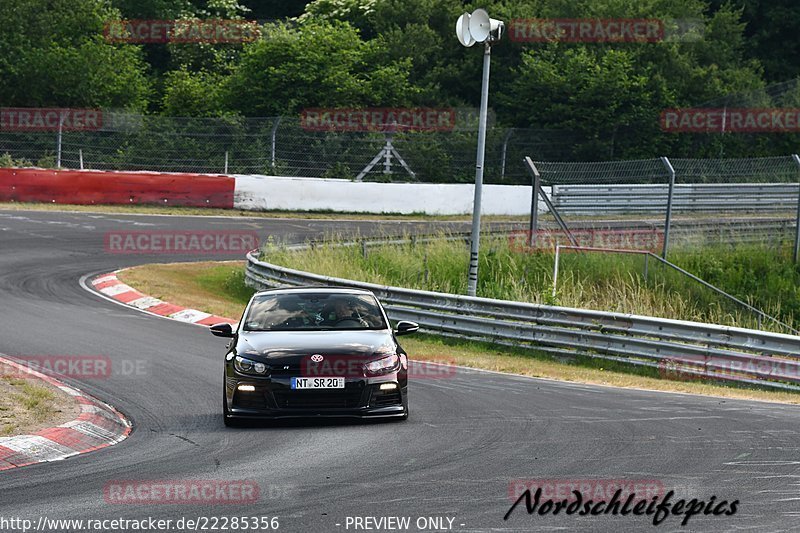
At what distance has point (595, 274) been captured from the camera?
2195 cm

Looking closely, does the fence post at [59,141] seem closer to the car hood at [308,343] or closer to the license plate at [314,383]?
the car hood at [308,343]

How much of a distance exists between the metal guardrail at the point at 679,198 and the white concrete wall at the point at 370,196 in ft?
37.9

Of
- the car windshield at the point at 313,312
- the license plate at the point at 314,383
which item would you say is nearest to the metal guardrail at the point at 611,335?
the car windshield at the point at 313,312

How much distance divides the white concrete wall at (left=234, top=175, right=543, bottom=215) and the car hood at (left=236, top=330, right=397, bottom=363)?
23988 mm

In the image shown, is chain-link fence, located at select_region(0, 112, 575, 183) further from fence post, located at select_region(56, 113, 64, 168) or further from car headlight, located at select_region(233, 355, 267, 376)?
car headlight, located at select_region(233, 355, 267, 376)

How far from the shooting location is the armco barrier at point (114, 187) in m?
33.4

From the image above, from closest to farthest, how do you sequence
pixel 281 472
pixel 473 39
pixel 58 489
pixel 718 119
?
pixel 58 489, pixel 281 472, pixel 473 39, pixel 718 119

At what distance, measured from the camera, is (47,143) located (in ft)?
118

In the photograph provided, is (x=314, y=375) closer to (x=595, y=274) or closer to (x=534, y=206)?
(x=534, y=206)

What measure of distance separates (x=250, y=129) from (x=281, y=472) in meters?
29.2

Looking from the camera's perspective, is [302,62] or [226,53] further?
[226,53]

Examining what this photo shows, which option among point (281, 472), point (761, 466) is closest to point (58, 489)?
point (281, 472)

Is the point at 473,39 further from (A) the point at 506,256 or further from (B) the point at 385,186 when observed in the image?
(B) the point at 385,186

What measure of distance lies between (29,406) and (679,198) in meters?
16.0
